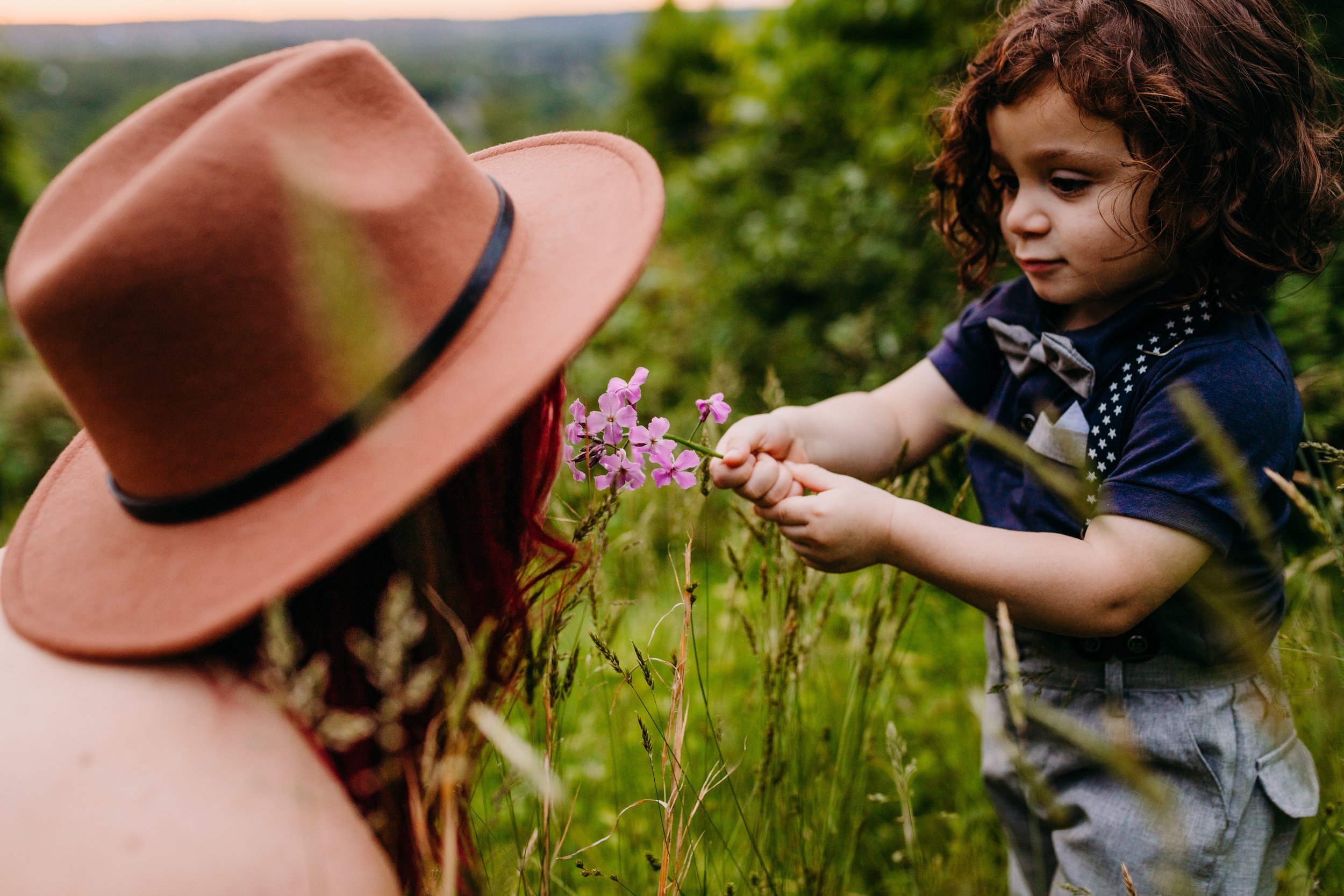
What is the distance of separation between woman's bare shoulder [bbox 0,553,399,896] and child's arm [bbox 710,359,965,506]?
34.0 inches

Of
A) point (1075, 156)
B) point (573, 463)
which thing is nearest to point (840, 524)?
point (573, 463)

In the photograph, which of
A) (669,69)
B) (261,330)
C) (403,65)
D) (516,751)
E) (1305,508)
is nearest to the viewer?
(516,751)

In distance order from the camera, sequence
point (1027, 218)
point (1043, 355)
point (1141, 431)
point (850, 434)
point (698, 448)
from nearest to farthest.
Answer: point (698, 448)
point (1141, 431)
point (1027, 218)
point (1043, 355)
point (850, 434)

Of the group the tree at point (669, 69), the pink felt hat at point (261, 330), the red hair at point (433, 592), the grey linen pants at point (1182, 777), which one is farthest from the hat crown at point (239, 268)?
the tree at point (669, 69)

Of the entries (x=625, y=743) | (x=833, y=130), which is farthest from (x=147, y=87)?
(x=625, y=743)

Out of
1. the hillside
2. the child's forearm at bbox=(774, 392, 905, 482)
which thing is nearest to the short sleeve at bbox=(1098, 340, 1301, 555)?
the child's forearm at bbox=(774, 392, 905, 482)

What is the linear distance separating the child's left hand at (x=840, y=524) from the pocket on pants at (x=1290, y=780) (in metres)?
0.80

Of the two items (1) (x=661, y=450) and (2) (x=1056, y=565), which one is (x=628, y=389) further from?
(2) (x=1056, y=565)

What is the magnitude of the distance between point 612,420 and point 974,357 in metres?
0.93

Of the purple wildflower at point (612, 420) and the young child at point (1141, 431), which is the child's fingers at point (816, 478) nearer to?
the young child at point (1141, 431)

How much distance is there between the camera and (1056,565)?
1352 mm

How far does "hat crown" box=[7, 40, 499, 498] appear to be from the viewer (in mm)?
937

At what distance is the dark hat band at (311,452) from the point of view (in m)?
0.99

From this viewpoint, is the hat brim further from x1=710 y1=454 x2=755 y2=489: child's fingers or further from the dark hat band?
x1=710 y1=454 x2=755 y2=489: child's fingers
